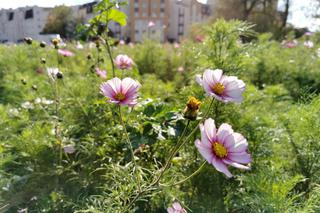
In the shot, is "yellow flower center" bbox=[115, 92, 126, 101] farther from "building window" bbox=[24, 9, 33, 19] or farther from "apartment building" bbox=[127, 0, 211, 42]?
"apartment building" bbox=[127, 0, 211, 42]

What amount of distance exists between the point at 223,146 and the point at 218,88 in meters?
0.11

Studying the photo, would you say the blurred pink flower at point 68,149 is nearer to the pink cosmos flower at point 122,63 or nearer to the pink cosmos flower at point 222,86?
the pink cosmos flower at point 122,63

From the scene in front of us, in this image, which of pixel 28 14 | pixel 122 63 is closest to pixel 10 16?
pixel 28 14

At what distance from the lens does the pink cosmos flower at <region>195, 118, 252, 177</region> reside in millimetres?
556

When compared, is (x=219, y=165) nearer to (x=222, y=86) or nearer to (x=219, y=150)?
(x=219, y=150)

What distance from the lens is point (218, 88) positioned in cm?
64

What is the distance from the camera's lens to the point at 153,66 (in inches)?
116

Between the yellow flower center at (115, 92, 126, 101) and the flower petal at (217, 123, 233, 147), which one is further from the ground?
the yellow flower center at (115, 92, 126, 101)

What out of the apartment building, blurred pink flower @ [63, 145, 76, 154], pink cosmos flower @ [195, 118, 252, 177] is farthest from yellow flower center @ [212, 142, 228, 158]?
the apartment building

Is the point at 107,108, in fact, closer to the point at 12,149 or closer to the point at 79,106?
the point at 79,106

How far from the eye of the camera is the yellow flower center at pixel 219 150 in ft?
1.88

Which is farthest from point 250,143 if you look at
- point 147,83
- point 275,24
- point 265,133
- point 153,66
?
point 275,24

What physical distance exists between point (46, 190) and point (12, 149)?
197mm

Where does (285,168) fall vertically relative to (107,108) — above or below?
below
